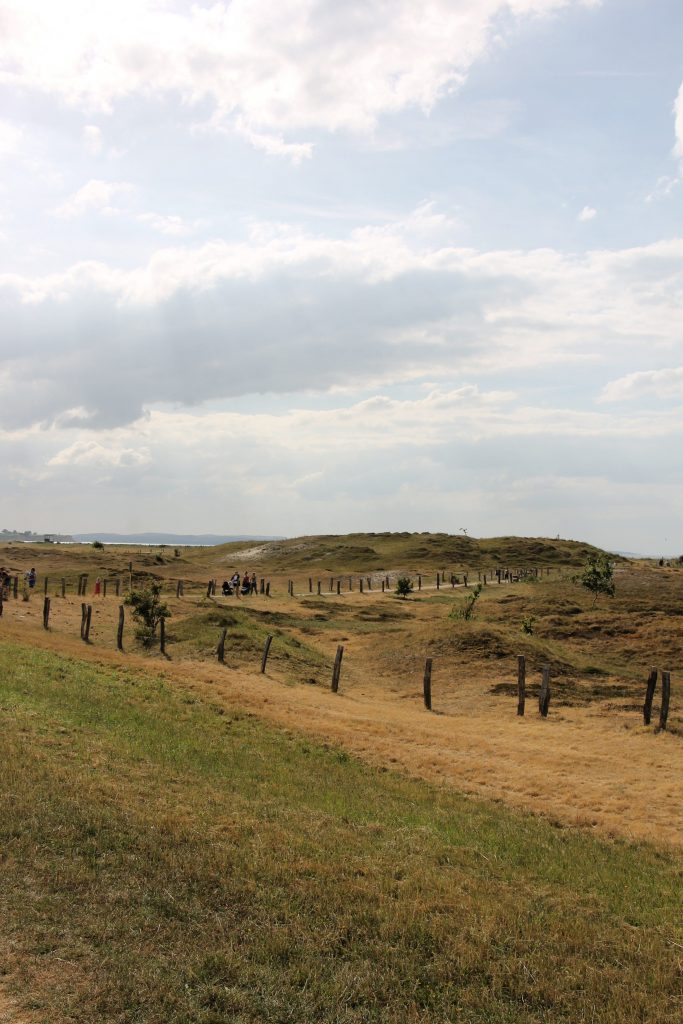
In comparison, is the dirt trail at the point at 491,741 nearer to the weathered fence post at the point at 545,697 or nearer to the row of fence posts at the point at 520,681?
the weathered fence post at the point at 545,697

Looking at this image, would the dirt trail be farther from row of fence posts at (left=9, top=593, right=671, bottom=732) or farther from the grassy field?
the grassy field

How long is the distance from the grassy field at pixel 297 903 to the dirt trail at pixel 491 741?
2.91 meters

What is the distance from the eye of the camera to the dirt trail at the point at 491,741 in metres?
19.2

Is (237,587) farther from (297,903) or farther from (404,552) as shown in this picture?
(297,903)

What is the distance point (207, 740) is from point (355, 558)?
99.4 m

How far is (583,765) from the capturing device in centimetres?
2377

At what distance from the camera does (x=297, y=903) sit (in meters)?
10.1

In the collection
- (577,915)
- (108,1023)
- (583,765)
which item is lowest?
(583,765)

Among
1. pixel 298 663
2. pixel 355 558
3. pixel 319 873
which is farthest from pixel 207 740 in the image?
pixel 355 558

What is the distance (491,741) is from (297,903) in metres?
17.6

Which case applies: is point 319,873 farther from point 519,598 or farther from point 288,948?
point 519,598

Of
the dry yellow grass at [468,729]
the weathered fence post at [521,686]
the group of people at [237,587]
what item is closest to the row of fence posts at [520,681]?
the weathered fence post at [521,686]

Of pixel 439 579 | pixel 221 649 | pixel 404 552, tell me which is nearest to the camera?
pixel 221 649

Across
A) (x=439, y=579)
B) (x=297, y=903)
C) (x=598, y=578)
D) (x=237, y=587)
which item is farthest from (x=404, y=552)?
(x=297, y=903)
